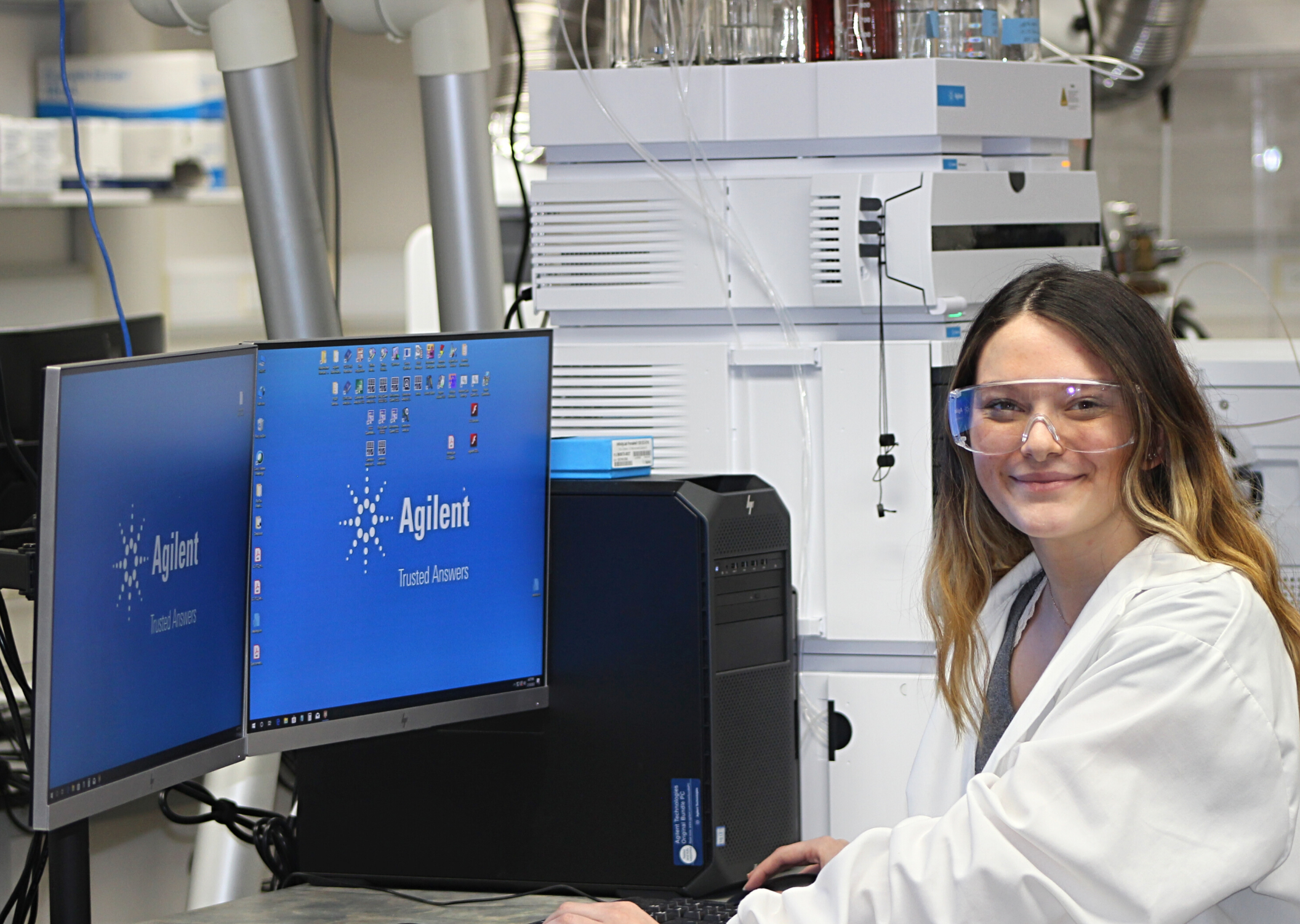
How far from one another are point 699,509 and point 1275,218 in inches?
153

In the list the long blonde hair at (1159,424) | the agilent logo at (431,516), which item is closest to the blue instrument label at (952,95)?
the long blonde hair at (1159,424)

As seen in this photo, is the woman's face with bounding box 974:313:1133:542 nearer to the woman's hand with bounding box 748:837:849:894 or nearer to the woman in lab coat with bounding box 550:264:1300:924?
the woman in lab coat with bounding box 550:264:1300:924

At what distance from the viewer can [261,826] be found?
154cm

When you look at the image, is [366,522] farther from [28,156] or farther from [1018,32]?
[28,156]

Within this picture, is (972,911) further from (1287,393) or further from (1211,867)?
(1287,393)

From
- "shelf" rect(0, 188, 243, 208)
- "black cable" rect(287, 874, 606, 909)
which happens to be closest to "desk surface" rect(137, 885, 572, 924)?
"black cable" rect(287, 874, 606, 909)

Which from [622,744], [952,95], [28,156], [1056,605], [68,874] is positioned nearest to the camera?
[68,874]

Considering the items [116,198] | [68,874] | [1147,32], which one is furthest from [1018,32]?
[116,198]

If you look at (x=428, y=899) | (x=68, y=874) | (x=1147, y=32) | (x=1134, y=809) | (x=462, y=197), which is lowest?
(x=428, y=899)

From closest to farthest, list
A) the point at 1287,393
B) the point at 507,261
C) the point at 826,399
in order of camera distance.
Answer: the point at 826,399 → the point at 1287,393 → the point at 507,261

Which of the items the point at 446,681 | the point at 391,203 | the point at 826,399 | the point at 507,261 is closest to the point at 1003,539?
the point at 826,399

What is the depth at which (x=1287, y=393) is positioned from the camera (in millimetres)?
2121

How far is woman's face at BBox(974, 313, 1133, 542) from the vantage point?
1140 mm

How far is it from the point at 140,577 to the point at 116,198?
2.50 meters
